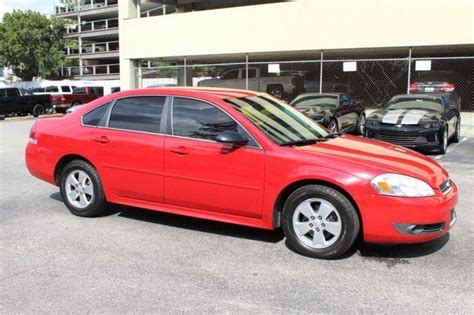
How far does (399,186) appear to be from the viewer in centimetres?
434

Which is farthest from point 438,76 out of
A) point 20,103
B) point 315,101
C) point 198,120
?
point 20,103

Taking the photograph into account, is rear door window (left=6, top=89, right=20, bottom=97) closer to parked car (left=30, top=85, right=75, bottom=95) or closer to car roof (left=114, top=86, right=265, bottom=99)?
parked car (left=30, top=85, right=75, bottom=95)

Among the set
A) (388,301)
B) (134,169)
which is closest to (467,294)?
(388,301)

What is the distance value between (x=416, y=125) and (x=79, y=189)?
7916mm

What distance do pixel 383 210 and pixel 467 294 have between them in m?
0.92

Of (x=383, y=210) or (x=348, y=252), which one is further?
(x=348, y=252)

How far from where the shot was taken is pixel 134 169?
5461 mm

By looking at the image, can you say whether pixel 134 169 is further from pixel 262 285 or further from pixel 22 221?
pixel 262 285

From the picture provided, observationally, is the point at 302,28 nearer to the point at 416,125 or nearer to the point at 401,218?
the point at 416,125

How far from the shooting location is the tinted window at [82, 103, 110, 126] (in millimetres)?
5840

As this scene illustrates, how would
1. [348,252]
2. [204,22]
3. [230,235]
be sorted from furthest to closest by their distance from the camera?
[204,22] < [230,235] < [348,252]

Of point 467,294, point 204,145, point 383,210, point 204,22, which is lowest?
point 467,294

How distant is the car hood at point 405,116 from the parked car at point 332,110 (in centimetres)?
142

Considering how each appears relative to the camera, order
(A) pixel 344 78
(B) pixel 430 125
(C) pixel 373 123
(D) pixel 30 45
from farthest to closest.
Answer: (D) pixel 30 45 < (A) pixel 344 78 < (C) pixel 373 123 < (B) pixel 430 125
